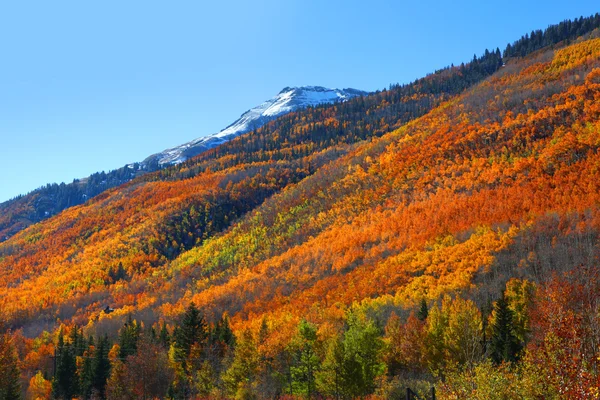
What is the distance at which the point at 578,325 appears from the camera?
117 ft

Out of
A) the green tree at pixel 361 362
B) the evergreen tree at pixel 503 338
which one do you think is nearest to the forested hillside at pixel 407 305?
the green tree at pixel 361 362

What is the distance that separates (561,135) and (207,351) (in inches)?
5735

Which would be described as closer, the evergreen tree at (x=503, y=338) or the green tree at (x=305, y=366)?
the green tree at (x=305, y=366)

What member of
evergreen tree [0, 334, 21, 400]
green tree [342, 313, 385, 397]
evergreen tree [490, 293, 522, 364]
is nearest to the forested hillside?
green tree [342, 313, 385, 397]

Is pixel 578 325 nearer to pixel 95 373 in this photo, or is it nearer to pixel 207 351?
pixel 207 351

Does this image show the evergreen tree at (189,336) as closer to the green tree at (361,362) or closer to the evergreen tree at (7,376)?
the evergreen tree at (7,376)

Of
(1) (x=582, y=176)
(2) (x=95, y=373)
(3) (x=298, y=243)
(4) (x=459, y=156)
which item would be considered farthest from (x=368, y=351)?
(4) (x=459, y=156)

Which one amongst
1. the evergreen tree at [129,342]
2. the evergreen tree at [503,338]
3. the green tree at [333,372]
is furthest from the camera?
the evergreen tree at [129,342]

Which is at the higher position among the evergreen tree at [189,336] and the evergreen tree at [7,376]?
the evergreen tree at [7,376]

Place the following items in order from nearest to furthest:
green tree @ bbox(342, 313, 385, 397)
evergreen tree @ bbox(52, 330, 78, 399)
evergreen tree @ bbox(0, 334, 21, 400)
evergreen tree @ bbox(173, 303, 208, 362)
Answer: green tree @ bbox(342, 313, 385, 397) → evergreen tree @ bbox(0, 334, 21, 400) → evergreen tree @ bbox(173, 303, 208, 362) → evergreen tree @ bbox(52, 330, 78, 399)

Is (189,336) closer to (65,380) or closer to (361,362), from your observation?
(65,380)

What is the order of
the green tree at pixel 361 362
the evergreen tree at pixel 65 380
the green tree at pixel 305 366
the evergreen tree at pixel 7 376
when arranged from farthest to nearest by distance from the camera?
1. the evergreen tree at pixel 65 380
2. the evergreen tree at pixel 7 376
3. the green tree at pixel 305 366
4. the green tree at pixel 361 362

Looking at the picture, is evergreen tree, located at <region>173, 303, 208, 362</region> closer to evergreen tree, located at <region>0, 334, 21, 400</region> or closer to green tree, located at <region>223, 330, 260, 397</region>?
green tree, located at <region>223, 330, 260, 397</region>

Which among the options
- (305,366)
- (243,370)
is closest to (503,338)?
(305,366)
